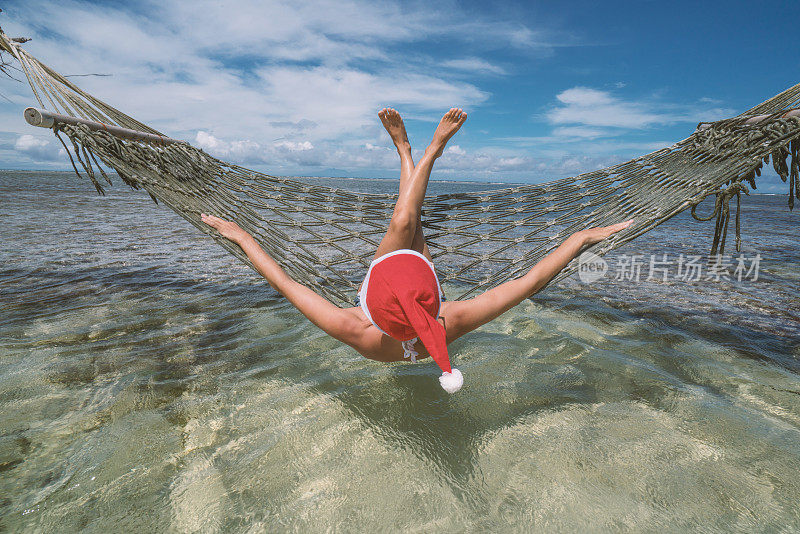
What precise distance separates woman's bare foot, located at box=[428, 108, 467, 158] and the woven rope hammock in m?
0.51

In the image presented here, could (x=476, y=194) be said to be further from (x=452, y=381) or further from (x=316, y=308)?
(x=452, y=381)

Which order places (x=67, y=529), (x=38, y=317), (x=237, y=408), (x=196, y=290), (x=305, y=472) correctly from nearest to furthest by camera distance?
1. (x=67, y=529)
2. (x=305, y=472)
3. (x=237, y=408)
4. (x=38, y=317)
5. (x=196, y=290)

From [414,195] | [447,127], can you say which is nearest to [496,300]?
[414,195]

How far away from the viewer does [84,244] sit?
531cm

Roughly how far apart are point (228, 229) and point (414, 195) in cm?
86

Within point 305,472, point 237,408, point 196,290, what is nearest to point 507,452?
point 305,472

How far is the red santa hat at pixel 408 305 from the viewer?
1153 millimetres

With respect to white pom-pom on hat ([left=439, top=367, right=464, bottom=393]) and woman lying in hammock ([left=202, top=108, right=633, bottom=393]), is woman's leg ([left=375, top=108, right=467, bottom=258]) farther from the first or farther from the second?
white pom-pom on hat ([left=439, top=367, right=464, bottom=393])

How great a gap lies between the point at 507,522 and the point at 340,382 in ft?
3.35

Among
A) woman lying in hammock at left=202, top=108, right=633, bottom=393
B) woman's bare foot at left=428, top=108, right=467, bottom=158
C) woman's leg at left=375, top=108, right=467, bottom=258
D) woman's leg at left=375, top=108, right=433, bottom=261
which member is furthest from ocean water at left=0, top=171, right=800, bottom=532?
woman's bare foot at left=428, top=108, right=467, bottom=158

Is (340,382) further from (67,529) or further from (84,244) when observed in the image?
(84,244)

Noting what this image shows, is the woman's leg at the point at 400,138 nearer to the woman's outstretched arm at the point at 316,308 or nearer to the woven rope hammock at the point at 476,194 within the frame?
the woven rope hammock at the point at 476,194

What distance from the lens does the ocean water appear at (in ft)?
4.15

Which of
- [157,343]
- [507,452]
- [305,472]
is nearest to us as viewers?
[305,472]
